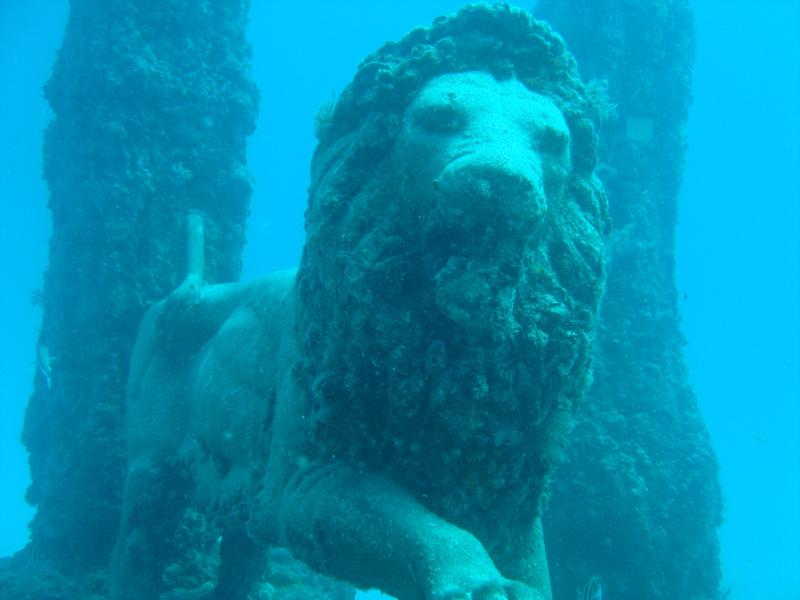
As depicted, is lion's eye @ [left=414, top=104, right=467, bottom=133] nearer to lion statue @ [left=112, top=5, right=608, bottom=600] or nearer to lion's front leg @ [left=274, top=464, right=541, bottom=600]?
lion statue @ [left=112, top=5, right=608, bottom=600]

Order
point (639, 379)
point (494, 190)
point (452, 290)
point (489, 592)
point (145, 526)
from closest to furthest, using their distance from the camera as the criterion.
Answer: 1. point (489, 592)
2. point (494, 190)
3. point (452, 290)
4. point (145, 526)
5. point (639, 379)

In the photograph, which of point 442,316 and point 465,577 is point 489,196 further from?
point 465,577

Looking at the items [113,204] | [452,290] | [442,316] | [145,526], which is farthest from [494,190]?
[113,204]

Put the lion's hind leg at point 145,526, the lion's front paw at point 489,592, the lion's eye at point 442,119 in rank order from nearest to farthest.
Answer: the lion's front paw at point 489,592, the lion's eye at point 442,119, the lion's hind leg at point 145,526

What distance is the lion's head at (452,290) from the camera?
2553 mm

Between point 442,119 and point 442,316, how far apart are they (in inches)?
35.3

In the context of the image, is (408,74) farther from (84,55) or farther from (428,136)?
(84,55)

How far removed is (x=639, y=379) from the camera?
978 cm

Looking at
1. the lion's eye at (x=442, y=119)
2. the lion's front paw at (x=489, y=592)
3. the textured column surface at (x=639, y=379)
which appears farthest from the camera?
the textured column surface at (x=639, y=379)

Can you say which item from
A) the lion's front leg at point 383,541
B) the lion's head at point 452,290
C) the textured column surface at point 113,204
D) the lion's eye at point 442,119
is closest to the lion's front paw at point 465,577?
the lion's front leg at point 383,541

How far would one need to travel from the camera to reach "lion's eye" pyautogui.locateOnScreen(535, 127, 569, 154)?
2926 millimetres

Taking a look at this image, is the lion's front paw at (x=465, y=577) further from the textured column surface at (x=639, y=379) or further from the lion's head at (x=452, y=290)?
the textured column surface at (x=639, y=379)

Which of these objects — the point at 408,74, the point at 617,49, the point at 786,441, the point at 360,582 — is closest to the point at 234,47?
the point at 617,49

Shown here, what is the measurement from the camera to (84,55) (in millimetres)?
8891
